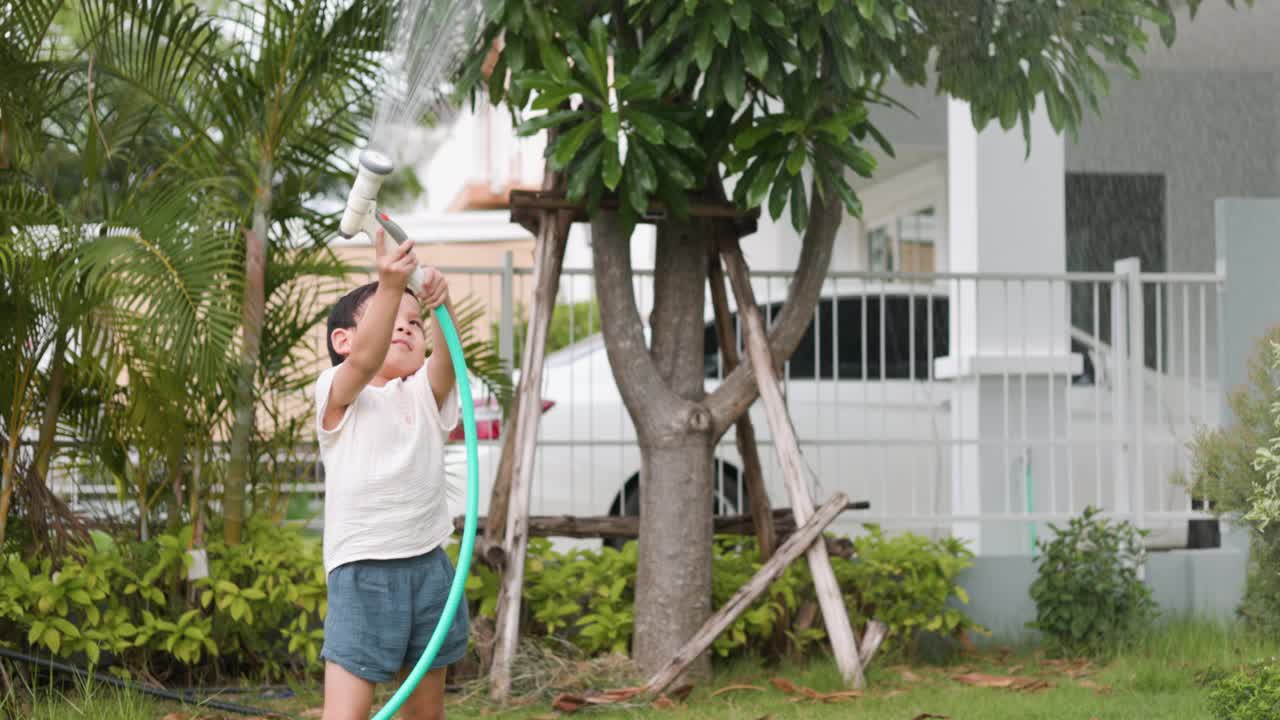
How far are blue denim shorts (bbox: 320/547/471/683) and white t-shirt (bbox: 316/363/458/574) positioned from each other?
38 millimetres

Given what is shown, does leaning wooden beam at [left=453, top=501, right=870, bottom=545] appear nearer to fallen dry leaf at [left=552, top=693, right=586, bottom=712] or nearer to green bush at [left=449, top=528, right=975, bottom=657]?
green bush at [left=449, top=528, right=975, bottom=657]

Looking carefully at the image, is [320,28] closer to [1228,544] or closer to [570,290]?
[570,290]

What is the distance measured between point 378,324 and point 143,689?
2653 mm

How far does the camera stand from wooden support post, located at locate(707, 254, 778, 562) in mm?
5594

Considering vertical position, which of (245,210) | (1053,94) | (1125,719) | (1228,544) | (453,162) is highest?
(453,162)

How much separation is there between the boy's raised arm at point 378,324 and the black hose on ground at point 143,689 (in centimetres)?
210

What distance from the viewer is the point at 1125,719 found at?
4.57 metres

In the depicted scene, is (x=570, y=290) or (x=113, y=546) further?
(x=570, y=290)

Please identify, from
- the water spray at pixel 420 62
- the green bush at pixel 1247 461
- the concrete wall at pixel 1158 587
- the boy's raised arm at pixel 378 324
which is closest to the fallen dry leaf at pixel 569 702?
the water spray at pixel 420 62

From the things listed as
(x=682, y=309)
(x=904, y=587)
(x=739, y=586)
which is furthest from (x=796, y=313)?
(x=904, y=587)

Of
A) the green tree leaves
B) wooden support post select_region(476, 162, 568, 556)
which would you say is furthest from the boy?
wooden support post select_region(476, 162, 568, 556)

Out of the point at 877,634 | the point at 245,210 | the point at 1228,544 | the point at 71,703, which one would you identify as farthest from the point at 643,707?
the point at 1228,544

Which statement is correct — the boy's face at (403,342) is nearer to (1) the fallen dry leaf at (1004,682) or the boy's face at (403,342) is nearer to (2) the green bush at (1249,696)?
(2) the green bush at (1249,696)

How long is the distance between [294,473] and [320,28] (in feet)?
5.53
